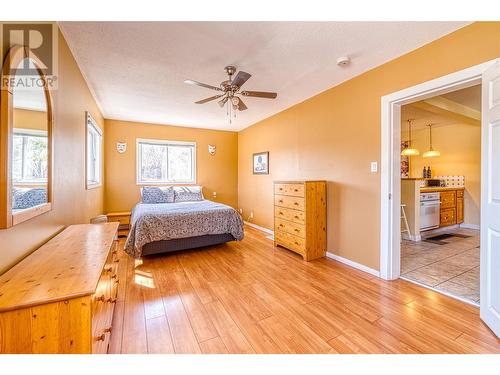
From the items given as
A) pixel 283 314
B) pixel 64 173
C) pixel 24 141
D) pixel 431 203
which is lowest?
pixel 283 314

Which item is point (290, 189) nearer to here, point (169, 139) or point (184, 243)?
point (184, 243)

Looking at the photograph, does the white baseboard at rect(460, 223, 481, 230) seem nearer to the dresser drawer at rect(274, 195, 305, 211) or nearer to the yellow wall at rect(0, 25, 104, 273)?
the dresser drawer at rect(274, 195, 305, 211)

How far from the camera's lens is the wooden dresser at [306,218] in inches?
120

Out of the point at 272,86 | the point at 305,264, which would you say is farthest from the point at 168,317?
the point at 272,86

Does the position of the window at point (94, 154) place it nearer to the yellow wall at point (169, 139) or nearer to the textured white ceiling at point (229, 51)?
the textured white ceiling at point (229, 51)

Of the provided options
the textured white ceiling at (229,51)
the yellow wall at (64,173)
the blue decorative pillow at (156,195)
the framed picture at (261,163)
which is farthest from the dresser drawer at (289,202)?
the yellow wall at (64,173)

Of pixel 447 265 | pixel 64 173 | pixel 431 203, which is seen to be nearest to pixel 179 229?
pixel 64 173

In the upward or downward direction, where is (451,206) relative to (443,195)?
downward

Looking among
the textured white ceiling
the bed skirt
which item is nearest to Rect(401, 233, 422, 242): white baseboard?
the textured white ceiling

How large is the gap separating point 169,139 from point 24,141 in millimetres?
4120

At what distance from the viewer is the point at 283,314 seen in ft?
6.00
